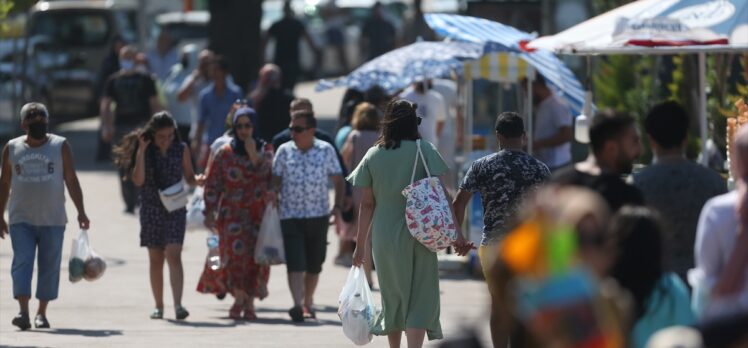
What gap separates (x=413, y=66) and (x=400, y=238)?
5.60 metres

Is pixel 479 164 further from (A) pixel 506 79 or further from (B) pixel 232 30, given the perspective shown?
(B) pixel 232 30

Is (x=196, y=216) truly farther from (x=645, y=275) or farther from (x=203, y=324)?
(x=645, y=275)

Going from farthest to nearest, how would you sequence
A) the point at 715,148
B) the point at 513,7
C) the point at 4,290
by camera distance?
the point at 513,7
the point at 715,148
the point at 4,290

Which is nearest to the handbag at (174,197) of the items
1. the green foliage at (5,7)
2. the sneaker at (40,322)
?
the sneaker at (40,322)

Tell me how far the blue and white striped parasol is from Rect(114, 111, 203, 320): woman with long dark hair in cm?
320

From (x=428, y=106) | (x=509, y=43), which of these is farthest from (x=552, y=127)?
(x=428, y=106)

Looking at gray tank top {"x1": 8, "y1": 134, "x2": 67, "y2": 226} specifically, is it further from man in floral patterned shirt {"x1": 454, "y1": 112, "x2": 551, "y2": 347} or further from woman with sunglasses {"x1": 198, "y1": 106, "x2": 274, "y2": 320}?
man in floral patterned shirt {"x1": 454, "y1": 112, "x2": 551, "y2": 347}

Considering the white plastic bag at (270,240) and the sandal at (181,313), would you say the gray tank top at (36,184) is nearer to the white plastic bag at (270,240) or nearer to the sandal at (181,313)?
the sandal at (181,313)

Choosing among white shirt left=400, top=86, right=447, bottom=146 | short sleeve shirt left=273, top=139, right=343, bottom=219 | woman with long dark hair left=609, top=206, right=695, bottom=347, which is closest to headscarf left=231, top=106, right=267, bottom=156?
short sleeve shirt left=273, top=139, right=343, bottom=219

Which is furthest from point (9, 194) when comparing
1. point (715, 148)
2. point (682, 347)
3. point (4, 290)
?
point (682, 347)

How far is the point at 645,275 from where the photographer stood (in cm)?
554

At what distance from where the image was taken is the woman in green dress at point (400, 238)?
965 centimetres

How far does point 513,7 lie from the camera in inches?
746

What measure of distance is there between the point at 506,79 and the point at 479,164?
574cm
